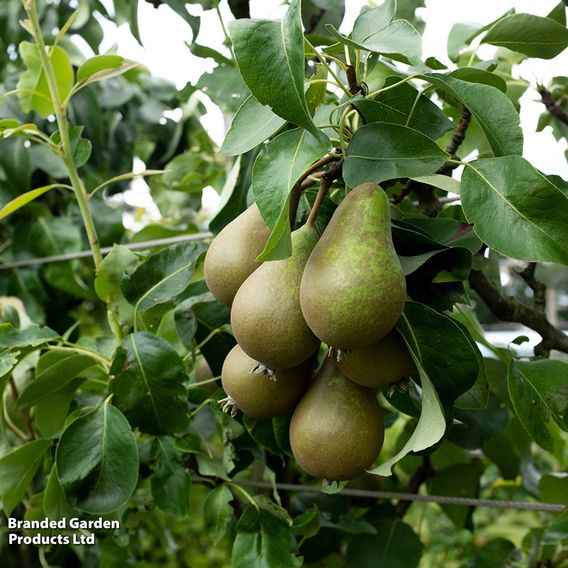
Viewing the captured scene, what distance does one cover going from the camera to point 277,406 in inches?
22.4

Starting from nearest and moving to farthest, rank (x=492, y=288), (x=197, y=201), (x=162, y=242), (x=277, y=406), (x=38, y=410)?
1. (x=277, y=406)
2. (x=492, y=288)
3. (x=38, y=410)
4. (x=162, y=242)
5. (x=197, y=201)

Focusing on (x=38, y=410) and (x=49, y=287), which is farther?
(x=49, y=287)

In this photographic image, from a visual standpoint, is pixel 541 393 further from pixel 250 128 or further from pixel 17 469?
pixel 17 469

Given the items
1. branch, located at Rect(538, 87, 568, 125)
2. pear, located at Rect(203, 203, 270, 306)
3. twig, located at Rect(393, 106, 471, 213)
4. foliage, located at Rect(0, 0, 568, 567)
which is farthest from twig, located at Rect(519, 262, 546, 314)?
pear, located at Rect(203, 203, 270, 306)

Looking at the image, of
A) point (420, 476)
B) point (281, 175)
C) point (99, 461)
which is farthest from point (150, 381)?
point (420, 476)

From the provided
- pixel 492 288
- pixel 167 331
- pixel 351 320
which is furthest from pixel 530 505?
pixel 167 331

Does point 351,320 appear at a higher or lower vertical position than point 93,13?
higher

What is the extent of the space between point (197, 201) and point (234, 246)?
3.51ft

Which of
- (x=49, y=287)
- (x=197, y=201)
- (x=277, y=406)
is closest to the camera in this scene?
(x=277, y=406)

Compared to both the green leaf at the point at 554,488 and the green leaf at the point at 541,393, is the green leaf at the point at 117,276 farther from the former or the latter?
the green leaf at the point at 554,488

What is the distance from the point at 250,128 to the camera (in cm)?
55

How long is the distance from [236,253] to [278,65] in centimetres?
15

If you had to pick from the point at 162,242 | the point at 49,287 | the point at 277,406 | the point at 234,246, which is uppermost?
the point at 234,246

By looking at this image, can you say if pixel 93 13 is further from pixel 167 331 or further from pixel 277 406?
pixel 277 406
